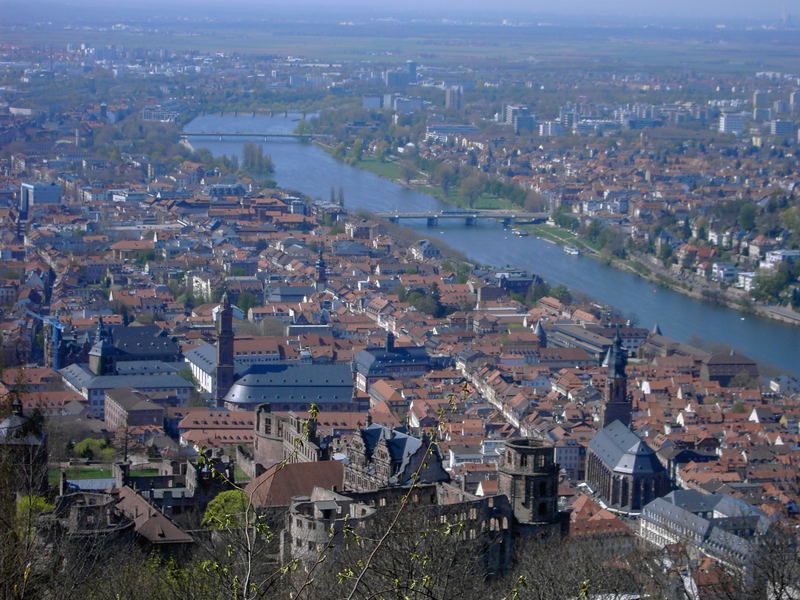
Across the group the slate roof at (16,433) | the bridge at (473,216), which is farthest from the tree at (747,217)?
the slate roof at (16,433)

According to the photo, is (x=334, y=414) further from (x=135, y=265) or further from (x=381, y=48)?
(x=381, y=48)

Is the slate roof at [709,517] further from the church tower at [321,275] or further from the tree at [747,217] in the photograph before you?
the tree at [747,217]

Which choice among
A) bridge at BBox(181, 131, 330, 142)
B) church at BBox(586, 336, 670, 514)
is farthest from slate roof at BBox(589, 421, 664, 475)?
bridge at BBox(181, 131, 330, 142)

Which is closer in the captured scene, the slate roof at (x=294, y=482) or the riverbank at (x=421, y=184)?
the slate roof at (x=294, y=482)

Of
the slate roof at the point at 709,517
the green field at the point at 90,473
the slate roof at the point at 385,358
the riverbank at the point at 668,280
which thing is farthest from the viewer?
the riverbank at the point at 668,280

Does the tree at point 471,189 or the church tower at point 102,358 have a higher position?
the church tower at point 102,358

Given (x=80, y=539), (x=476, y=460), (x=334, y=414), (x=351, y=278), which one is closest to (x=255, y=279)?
(x=351, y=278)

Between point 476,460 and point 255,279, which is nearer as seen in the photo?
point 476,460
